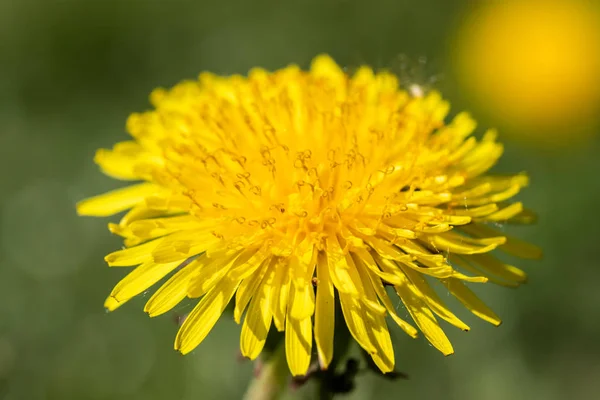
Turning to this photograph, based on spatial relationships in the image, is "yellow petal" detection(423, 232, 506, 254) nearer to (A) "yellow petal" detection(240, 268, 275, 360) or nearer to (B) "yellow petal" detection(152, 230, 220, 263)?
(A) "yellow petal" detection(240, 268, 275, 360)

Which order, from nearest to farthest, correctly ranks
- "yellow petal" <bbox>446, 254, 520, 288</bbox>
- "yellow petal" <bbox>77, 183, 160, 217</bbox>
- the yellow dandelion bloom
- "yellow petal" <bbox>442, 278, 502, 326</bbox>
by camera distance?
→ the yellow dandelion bloom → "yellow petal" <bbox>442, 278, 502, 326</bbox> → "yellow petal" <bbox>446, 254, 520, 288</bbox> → "yellow petal" <bbox>77, 183, 160, 217</bbox>

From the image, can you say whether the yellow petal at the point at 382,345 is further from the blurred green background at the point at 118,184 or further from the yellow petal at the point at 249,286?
the blurred green background at the point at 118,184

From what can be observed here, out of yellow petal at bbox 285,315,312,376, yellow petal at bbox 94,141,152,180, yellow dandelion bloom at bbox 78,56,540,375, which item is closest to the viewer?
yellow petal at bbox 285,315,312,376

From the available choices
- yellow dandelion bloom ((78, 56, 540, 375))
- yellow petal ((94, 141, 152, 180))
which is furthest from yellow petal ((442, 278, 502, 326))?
yellow petal ((94, 141, 152, 180))

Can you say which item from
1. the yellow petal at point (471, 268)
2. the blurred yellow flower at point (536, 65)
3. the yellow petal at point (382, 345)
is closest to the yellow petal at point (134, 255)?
the yellow petal at point (382, 345)

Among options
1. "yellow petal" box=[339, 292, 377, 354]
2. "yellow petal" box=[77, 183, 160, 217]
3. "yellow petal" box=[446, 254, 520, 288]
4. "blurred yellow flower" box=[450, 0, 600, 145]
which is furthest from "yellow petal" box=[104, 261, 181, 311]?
"blurred yellow flower" box=[450, 0, 600, 145]

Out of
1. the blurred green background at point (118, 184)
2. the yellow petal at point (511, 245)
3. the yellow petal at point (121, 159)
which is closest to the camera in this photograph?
the yellow petal at point (511, 245)

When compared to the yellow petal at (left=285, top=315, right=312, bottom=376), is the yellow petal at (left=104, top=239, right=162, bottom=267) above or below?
above

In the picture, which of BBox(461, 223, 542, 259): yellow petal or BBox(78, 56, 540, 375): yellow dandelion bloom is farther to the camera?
BBox(461, 223, 542, 259): yellow petal

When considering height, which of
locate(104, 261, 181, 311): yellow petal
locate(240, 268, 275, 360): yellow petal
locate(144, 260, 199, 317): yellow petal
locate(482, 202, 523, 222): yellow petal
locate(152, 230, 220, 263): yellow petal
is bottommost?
locate(240, 268, 275, 360): yellow petal
